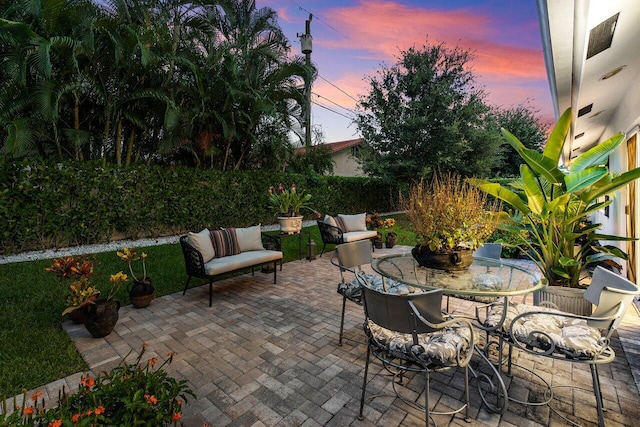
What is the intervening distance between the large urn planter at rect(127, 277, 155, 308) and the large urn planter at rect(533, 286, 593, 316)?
4.79 metres

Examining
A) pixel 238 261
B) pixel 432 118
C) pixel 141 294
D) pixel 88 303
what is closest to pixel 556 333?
pixel 238 261

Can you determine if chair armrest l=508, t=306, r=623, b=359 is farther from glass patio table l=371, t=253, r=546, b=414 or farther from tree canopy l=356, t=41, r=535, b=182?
tree canopy l=356, t=41, r=535, b=182

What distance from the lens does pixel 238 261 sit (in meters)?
4.45

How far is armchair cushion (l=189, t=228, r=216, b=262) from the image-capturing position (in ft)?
14.3

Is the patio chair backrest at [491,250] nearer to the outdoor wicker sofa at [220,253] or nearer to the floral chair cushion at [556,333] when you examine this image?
the floral chair cushion at [556,333]

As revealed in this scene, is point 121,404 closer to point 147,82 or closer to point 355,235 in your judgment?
point 355,235

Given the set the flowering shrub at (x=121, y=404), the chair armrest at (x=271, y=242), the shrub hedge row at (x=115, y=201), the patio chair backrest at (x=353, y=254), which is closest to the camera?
the flowering shrub at (x=121, y=404)

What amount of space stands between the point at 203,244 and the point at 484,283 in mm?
3698

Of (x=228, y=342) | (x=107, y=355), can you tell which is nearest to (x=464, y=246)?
(x=228, y=342)

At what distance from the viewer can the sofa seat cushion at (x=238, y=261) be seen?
4135mm

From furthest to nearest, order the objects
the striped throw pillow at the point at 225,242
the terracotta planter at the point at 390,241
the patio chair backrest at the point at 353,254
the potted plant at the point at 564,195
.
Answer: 1. the terracotta planter at the point at 390,241
2. the striped throw pillow at the point at 225,242
3. the patio chair backrest at the point at 353,254
4. the potted plant at the point at 564,195

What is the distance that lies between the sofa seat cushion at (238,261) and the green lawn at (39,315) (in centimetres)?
101

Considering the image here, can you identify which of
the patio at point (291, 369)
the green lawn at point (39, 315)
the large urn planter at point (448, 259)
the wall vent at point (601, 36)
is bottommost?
the patio at point (291, 369)

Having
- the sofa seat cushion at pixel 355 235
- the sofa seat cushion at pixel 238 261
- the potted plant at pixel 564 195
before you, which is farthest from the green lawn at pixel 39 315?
the potted plant at pixel 564 195
